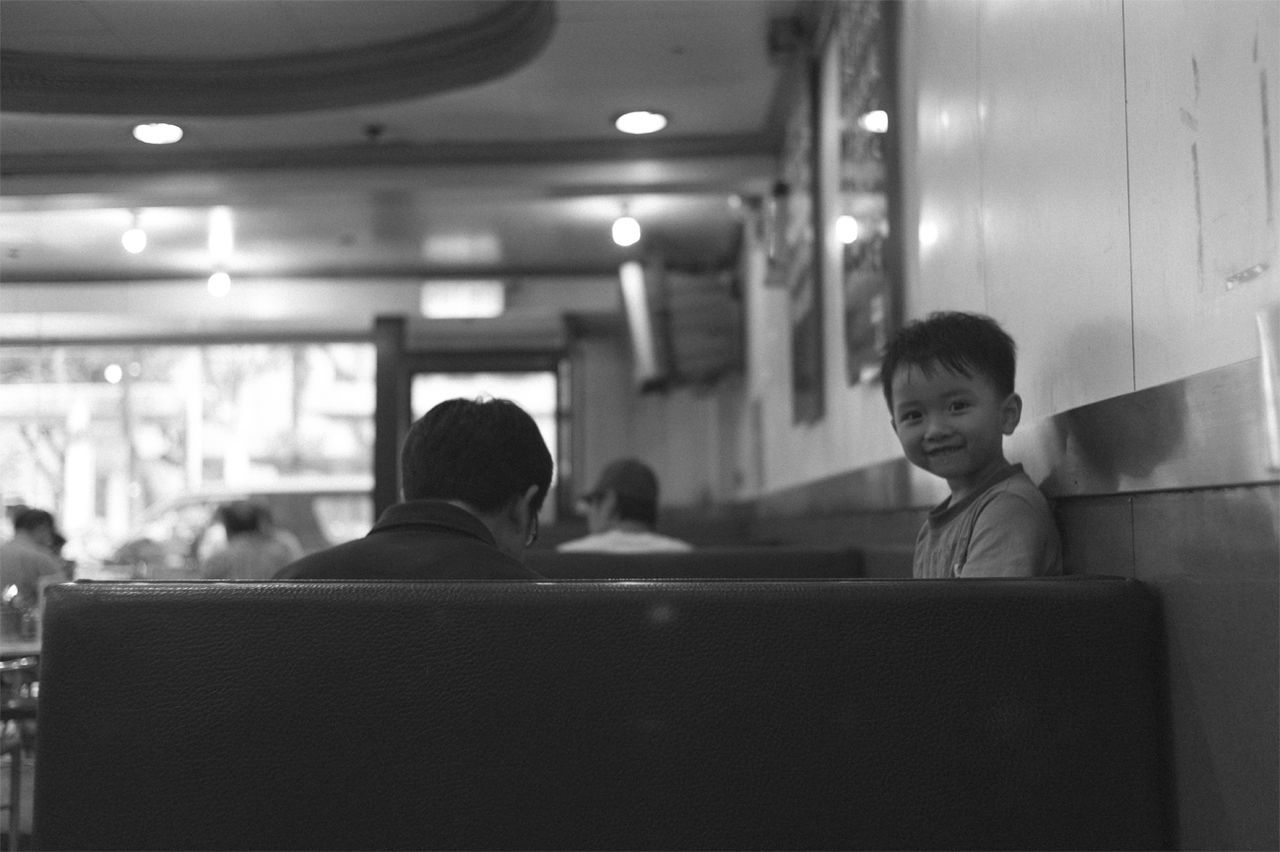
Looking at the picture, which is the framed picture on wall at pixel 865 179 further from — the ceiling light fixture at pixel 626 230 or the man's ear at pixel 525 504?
the ceiling light fixture at pixel 626 230

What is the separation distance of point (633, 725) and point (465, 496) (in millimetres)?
616

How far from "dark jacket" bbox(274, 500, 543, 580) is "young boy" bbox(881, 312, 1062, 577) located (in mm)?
580

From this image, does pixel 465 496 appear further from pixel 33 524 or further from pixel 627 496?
pixel 33 524

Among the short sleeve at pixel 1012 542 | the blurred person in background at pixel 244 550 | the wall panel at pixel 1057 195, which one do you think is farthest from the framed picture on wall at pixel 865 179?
the blurred person in background at pixel 244 550

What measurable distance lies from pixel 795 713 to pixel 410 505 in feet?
2.15

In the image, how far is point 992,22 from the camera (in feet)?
7.73

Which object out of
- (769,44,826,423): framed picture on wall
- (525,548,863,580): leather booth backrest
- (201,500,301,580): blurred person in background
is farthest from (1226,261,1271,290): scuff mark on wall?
(201,500,301,580): blurred person in background

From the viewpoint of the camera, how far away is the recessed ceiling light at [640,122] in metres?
5.96

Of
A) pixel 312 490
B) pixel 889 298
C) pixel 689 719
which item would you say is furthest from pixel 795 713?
pixel 312 490

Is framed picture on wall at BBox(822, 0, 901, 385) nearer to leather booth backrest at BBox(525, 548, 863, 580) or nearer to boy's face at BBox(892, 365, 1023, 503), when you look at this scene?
leather booth backrest at BBox(525, 548, 863, 580)

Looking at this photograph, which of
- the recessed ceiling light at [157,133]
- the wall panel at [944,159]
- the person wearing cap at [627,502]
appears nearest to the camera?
the wall panel at [944,159]

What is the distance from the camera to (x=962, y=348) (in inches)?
71.7

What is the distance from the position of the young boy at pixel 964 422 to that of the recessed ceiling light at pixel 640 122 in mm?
4260

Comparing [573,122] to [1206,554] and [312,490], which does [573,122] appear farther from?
[312,490]
